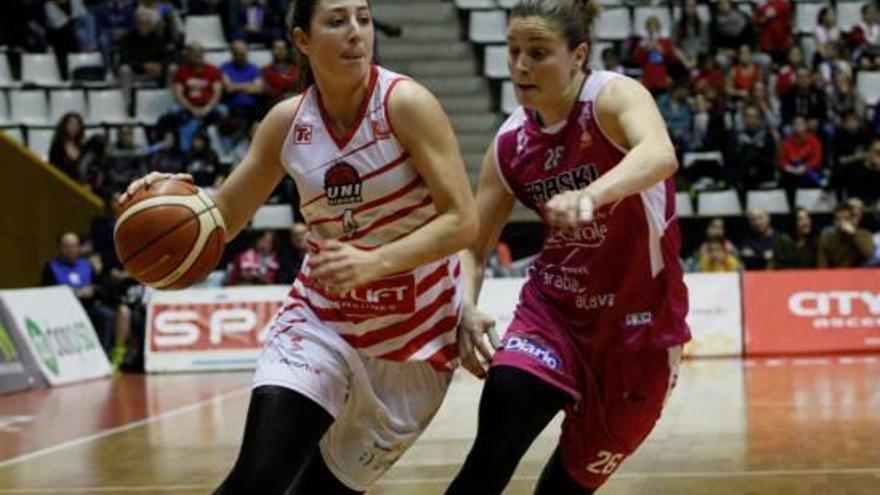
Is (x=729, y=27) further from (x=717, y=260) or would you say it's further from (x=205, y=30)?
(x=205, y=30)

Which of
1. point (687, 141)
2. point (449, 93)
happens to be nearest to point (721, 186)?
point (687, 141)

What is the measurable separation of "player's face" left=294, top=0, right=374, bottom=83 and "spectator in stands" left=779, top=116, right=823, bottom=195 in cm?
1420

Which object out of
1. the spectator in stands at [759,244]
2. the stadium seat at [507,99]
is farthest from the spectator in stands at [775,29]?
the spectator in stands at [759,244]

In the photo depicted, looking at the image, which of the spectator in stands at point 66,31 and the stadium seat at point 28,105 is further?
the spectator in stands at point 66,31

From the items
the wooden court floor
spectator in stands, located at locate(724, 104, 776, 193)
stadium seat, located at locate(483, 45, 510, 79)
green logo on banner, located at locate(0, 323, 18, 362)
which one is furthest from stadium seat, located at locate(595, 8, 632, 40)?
green logo on banner, located at locate(0, 323, 18, 362)

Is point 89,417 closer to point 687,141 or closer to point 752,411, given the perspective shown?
point 752,411

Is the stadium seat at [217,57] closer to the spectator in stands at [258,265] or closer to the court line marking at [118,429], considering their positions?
the spectator in stands at [258,265]

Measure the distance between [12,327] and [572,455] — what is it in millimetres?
10793

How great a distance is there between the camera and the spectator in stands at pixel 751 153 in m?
18.3

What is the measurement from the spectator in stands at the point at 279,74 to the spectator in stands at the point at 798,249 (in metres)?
6.11

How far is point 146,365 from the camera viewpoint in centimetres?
1639

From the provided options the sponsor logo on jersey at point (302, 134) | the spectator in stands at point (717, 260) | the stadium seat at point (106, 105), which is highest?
the sponsor logo on jersey at point (302, 134)

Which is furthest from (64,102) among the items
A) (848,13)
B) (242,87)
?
(848,13)

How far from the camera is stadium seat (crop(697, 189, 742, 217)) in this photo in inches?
708
